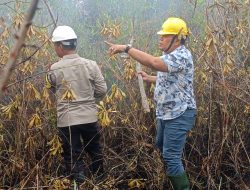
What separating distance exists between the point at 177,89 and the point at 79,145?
109 centimetres

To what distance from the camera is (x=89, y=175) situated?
360 cm

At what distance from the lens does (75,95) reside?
3.29 metres

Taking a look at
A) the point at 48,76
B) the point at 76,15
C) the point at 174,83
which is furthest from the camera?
the point at 76,15

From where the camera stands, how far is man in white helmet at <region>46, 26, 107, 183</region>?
3.29 meters

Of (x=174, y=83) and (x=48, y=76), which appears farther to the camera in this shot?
(x=48, y=76)

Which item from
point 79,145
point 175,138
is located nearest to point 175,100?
point 175,138

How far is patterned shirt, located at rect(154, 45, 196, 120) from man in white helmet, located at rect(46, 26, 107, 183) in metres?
0.69

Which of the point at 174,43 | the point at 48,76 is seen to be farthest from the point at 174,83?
the point at 48,76

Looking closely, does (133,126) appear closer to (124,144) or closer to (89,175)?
(124,144)

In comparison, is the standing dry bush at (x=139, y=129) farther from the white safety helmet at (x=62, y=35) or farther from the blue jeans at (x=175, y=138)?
the blue jeans at (x=175, y=138)

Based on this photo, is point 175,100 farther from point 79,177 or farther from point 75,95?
point 79,177

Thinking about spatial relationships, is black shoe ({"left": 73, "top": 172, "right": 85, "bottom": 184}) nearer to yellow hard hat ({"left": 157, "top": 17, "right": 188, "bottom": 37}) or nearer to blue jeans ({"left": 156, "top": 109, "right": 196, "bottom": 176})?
blue jeans ({"left": 156, "top": 109, "right": 196, "bottom": 176})

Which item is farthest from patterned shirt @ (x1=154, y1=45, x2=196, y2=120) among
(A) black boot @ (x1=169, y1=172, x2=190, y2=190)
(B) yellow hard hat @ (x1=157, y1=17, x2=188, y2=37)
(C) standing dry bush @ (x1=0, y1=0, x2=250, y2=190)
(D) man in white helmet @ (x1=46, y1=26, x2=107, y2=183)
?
(D) man in white helmet @ (x1=46, y1=26, x2=107, y2=183)

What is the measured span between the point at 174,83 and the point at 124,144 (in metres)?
1.30
